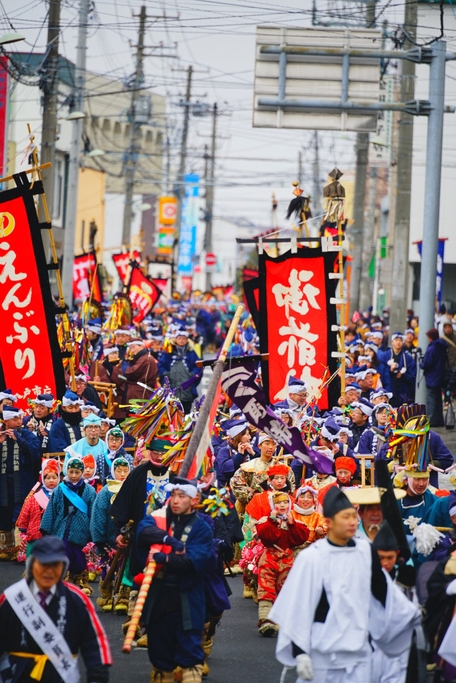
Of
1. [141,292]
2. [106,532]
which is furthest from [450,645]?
[141,292]

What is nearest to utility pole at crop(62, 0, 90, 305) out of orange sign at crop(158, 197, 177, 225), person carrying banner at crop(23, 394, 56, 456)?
person carrying banner at crop(23, 394, 56, 456)

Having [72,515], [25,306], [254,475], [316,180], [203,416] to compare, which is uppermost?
[316,180]

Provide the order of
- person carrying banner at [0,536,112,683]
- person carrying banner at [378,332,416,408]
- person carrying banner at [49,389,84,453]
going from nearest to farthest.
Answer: person carrying banner at [0,536,112,683], person carrying banner at [49,389,84,453], person carrying banner at [378,332,416,408]

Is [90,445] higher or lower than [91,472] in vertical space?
higher

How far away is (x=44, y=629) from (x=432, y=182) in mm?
11980

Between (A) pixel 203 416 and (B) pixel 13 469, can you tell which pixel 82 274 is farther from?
(A) pixel 203 416

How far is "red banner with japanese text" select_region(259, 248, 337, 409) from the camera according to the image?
14453 millimetres

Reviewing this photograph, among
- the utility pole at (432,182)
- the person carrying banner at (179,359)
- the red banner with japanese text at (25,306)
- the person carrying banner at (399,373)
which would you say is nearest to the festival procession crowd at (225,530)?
the red banner with japanese text at (25,306)

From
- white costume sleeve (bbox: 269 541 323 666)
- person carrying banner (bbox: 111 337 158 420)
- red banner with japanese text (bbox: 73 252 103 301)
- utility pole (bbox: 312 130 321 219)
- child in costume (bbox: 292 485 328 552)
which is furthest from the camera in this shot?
utility pole (bbox: 312 130 321 219)

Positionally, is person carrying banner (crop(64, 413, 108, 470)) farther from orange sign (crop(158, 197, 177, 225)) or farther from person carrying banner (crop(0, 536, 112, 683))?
orange sign (crop(158, 197, 177, 225))

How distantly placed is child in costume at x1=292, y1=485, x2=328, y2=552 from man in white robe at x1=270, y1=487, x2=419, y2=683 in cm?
369

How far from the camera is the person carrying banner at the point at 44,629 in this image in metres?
5.90

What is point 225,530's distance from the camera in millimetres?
8875

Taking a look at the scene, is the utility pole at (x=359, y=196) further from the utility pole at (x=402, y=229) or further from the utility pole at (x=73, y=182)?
the utility pole at (x=73, y=182)
